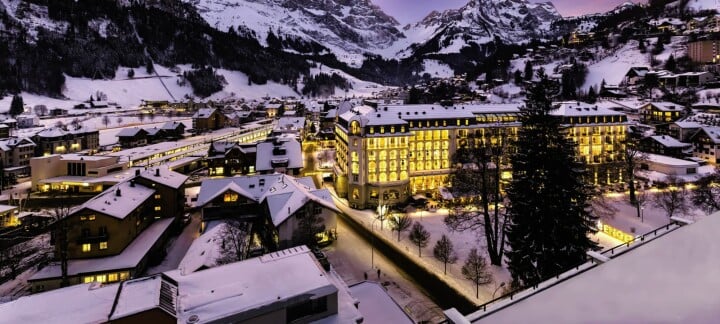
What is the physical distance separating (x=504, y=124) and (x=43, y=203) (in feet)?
205

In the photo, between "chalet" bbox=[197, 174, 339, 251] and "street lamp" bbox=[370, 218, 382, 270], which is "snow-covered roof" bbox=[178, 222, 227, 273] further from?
"street lamp" bbox=[370, 218, 382, 270]

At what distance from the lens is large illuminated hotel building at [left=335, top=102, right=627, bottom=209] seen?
4716 centimetres

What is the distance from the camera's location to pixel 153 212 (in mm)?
37375

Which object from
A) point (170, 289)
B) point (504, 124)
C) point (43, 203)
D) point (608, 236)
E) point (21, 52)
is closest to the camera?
point (170, 289)

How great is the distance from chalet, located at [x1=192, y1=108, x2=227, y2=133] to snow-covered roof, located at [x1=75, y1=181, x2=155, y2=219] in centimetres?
7362

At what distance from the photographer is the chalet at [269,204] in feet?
107

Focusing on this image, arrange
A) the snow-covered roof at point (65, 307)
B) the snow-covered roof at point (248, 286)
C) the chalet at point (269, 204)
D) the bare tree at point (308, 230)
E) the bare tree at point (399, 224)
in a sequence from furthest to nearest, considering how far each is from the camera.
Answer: the bare tree at point (399, 224) < the chalet at point (269, 204) < the bare tree at point (308, 230) < the snow-covered roof at point (248, 286) < the snow-covered roof at point (65, 307)

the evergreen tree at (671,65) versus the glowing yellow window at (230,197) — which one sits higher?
the evergreen tree at (671,65)

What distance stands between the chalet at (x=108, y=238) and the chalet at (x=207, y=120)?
76.2m

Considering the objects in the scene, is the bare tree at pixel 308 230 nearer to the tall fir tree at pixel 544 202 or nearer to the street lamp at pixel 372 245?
the street lamp at pixel 372 245

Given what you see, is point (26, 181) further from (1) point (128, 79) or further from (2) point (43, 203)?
(1) point (128, 79)

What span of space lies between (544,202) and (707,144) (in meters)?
57.9

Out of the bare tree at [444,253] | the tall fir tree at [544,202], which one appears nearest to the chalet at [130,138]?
the bare tree at [444,253]

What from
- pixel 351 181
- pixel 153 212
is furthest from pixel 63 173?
pixel 351 181
